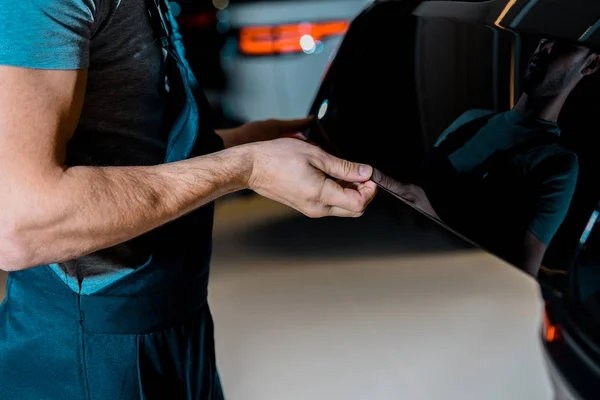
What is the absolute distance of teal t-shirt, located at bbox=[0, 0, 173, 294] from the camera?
84 centimetres

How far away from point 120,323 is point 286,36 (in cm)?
171

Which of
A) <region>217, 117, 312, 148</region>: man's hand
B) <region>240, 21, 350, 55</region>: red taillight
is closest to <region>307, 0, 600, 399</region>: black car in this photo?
<region>217, 117, 312, 148</region>: man's hand

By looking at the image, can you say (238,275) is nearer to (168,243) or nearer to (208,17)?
(208,17)

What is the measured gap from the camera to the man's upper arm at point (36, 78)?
2.74 ft

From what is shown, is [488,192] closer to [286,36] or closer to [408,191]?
[408,191]

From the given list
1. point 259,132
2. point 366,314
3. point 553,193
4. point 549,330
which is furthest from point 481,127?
point 366,314

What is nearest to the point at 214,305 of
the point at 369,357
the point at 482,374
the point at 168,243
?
the point at 369,357

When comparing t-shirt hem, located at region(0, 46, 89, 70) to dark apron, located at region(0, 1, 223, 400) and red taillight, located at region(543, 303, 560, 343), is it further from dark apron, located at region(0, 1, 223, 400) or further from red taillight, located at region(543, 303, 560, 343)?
red taillight, located at region(543, 303, 560, 343)

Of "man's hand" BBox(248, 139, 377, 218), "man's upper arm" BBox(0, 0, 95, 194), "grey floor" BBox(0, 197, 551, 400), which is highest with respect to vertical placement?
"man's upper arm" BBox(0, 0, 95, 194)

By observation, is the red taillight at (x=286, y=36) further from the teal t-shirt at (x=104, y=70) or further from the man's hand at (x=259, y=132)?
the teal t-shirt at (x=104, y=70)

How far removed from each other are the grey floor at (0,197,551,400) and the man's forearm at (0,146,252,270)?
4.98 feet

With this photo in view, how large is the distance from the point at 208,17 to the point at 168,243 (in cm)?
177

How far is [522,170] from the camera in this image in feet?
3.17

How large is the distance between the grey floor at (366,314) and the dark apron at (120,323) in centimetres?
128
